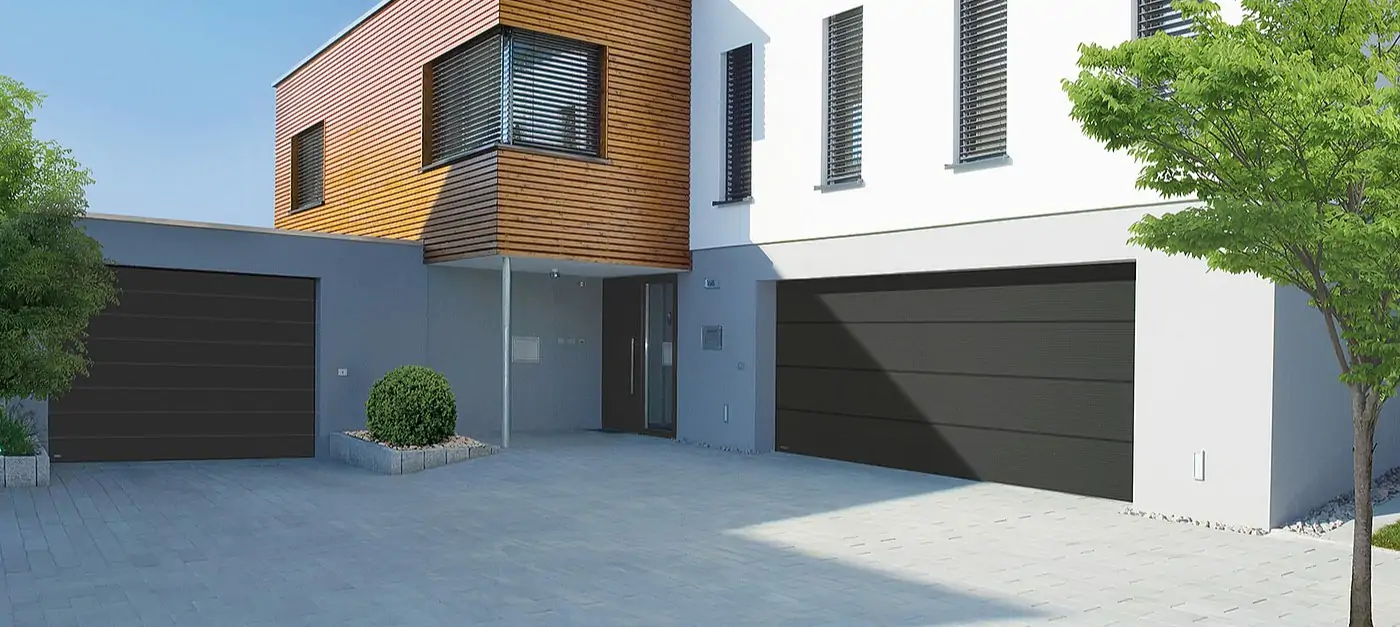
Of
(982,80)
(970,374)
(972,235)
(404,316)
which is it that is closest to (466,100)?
(404,316)

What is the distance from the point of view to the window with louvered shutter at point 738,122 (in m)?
14.6

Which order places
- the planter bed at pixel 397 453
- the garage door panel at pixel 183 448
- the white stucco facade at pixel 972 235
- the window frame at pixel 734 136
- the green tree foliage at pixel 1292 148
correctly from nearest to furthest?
the green tree foliage at pixel 1292 148
the white stucco facade at pixel 972 235
the planter bed at pixel 397 453
the garage door panel at pixel 183 448
the window frame at pixel 734 136

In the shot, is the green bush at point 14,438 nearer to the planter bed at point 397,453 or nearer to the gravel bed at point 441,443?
the planter bed at point 397,453

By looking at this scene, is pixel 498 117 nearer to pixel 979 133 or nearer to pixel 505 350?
pixel 505 350

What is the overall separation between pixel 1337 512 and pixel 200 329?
40.6 feet

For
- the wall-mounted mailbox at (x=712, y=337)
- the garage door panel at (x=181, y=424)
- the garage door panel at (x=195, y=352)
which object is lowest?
the garage door panel at (x=181, y=424)

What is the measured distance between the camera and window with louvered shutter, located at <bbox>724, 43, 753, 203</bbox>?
1461 centimetres

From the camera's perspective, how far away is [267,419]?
541 inches

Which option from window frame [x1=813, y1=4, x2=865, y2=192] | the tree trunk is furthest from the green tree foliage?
window frame [x1=813, y1=4, x2=865, y2=192]

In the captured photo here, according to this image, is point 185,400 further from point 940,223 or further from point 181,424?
point 940,223

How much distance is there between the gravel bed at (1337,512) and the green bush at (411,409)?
28.7 ft

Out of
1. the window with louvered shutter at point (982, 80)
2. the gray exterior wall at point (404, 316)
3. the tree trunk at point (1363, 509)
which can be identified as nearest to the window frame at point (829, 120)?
the window with louvered shutter at point (982, 80)

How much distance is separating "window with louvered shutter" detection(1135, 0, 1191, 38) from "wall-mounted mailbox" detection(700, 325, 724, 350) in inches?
265

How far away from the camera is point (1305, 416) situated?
360 inches
